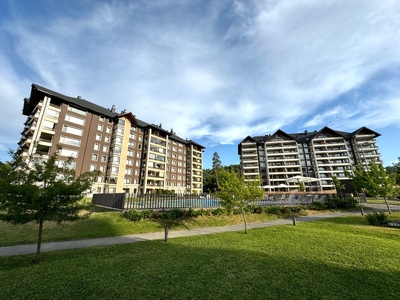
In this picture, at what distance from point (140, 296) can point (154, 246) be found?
16.3ft

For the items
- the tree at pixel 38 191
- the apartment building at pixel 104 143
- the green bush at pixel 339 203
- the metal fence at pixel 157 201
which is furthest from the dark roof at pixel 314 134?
the tree at pixel 38 191

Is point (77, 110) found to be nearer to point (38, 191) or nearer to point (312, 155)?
point (38, 191)

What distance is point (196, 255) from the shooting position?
8.04 m

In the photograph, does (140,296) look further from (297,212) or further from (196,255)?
(297,212)

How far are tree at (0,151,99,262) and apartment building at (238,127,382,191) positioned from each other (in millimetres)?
69757

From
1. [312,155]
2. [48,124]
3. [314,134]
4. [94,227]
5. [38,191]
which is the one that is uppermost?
[314,134]

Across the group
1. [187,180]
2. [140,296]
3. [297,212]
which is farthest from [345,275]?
[187,180]

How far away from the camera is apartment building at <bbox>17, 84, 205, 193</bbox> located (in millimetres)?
37344

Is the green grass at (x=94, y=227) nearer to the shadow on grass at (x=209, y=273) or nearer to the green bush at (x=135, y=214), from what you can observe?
the green bush at (x=135, y=214)

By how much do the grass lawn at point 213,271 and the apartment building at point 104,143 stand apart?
89.1ft

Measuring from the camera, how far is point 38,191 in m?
7.38

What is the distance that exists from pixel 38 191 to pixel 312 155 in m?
89.1

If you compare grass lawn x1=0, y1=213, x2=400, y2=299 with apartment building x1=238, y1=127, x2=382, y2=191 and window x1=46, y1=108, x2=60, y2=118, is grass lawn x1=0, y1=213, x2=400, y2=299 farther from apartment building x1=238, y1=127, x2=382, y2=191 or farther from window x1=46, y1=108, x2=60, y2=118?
apartment building x1=238, y1=127, x2=382, y2=191

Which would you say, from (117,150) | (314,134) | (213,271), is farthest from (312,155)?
(213,271)
